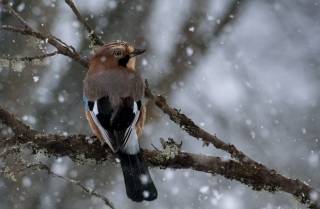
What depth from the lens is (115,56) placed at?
20.9 ft

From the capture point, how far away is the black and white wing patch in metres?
5.32

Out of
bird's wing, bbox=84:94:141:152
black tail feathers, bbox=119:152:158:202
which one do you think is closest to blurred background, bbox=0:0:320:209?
bird's wing, bbox=84:94:141:152

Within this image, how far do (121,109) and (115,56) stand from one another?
0.82 meters

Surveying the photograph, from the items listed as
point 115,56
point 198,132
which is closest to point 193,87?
point 115,56

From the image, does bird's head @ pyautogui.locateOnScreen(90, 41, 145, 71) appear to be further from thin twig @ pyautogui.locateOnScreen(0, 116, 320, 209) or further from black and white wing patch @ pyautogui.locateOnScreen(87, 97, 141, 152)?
thin twig @ pyautogui.locateOnScreen(0, 116, 320, 209)

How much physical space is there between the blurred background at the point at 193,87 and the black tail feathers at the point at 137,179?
280cm

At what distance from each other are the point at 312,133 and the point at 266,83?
5.66 ft

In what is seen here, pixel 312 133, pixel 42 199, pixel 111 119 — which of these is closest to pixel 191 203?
pixel 312 133

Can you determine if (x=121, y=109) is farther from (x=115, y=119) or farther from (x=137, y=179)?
(x=137, y=179)

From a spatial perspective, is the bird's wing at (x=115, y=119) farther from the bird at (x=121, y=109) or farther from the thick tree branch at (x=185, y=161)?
the thick tree branch at (x=185, y=161)

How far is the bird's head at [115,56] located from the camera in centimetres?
627

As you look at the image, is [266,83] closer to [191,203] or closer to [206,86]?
[206,86]

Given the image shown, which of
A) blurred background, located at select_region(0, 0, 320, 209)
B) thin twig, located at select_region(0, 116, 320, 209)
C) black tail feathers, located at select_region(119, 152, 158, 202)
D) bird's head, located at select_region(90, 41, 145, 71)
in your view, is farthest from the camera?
blurred background, located at select_region(0, 0, 320, 209)

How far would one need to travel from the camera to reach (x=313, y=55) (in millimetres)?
15703
